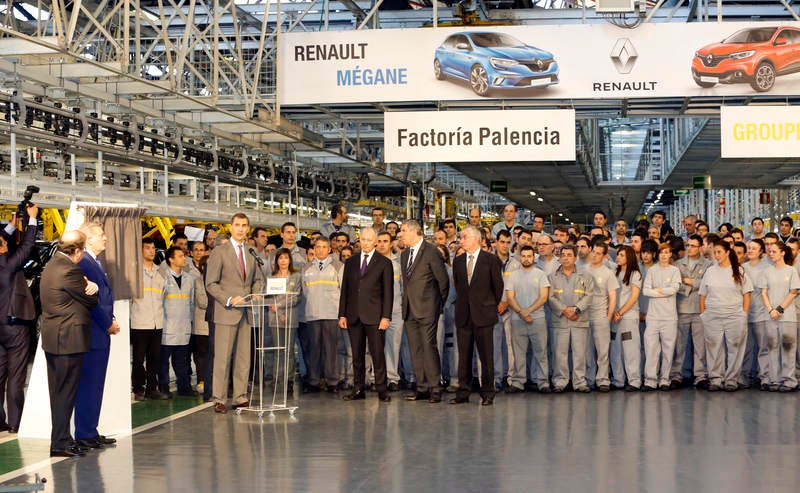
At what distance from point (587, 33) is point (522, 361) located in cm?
424

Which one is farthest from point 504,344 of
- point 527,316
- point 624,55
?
point 624,55

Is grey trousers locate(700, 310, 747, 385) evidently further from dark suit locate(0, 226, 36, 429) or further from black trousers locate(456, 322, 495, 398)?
dark suit locate(0, 226, 36, 429)

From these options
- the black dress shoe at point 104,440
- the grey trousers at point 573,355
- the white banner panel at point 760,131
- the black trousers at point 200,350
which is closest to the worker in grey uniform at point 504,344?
the grey trousers at point 573,355

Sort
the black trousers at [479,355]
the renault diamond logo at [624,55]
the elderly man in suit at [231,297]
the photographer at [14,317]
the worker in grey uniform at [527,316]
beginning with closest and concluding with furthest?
the photographer at [14,317] < the elderly man in suit at [231,297] < the black trousers at [479,355] < the worker in grey uniform at [527,316] < the renault diamond logo at [624,55]

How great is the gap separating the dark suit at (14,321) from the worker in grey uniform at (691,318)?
6351mm

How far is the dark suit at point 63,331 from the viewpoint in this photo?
6770mm

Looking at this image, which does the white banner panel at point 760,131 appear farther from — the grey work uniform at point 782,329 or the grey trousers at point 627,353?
the grey trousers at point 627,353

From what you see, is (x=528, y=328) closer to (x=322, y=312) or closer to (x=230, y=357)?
(x=322, y=312)

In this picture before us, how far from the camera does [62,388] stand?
6871mm

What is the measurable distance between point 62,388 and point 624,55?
7899 millimetres

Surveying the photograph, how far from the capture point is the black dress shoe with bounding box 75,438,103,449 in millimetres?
7223

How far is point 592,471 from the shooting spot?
6.36 meters

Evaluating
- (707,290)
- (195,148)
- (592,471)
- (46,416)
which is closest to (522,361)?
(707,290)

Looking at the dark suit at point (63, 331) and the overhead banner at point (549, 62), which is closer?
the dark suit at point (63, 331)
